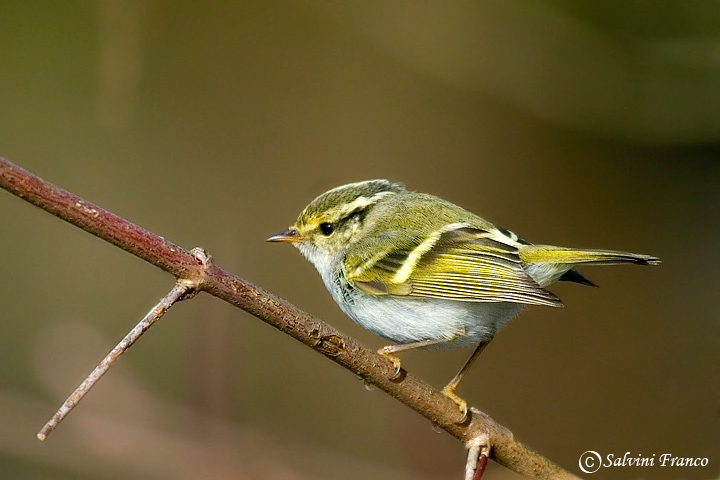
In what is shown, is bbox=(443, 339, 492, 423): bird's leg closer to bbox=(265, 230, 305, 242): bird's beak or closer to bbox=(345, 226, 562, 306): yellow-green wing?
bbox=(345, 226, 562, 306): yellow-green wing

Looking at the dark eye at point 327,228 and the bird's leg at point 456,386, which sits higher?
the dark eye at point 327,228

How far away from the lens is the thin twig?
954 millimetres

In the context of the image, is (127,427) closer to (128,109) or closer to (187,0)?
(128,109)

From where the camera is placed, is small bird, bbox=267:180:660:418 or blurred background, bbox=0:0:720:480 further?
blurred background, bbox=0:0:720:480

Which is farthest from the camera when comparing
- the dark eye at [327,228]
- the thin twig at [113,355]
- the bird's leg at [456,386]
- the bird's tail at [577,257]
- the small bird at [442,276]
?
the dark eye at [327,228]

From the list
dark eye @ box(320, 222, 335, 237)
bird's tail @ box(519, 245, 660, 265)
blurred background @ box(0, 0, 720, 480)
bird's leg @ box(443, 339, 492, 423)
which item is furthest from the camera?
blurred background @ box(0, 0, 720, 480)

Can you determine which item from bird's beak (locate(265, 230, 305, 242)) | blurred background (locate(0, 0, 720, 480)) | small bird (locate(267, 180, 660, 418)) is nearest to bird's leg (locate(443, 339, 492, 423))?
small bird (locate(267, 180, 660, 418))

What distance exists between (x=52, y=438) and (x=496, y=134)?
10.2ft

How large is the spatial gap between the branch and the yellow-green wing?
36 centimetres

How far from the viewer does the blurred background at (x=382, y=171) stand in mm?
3244

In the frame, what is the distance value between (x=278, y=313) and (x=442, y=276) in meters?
0.91

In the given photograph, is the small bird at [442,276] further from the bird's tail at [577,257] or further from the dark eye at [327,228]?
the dark eye at [327,228]

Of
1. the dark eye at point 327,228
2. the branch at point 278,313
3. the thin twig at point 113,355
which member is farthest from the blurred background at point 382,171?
the thin twig at point 113,355

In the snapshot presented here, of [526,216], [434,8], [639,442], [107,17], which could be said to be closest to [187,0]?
[107,17]
